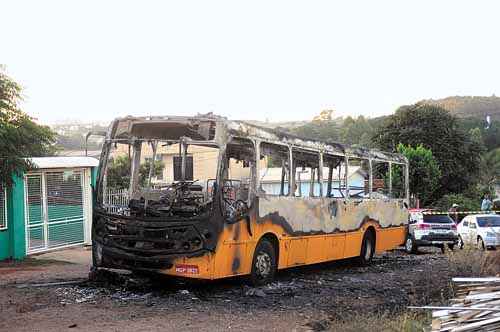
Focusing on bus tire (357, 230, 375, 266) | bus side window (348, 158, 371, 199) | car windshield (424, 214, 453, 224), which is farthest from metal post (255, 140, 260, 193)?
car windshield (424, 214, 453, 224)

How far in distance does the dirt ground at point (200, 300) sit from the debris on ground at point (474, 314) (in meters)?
0.74

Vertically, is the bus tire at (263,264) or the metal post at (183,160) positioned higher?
the metal post at (183,160)

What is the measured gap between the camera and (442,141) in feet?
158

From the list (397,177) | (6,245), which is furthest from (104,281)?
(397,177)

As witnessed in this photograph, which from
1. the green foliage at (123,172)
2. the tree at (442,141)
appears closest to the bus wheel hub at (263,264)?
the green foliage at (123,172)

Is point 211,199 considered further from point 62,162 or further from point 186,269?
point 62,162

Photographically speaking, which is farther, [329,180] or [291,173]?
→ [329,180]

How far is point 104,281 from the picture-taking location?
11.5 meters

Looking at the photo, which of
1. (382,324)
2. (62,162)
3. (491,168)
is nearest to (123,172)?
(62,162)

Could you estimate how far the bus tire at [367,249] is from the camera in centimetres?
1649

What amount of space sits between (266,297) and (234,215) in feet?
4.64

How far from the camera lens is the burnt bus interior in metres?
10.9

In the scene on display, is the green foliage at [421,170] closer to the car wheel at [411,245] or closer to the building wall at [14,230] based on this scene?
the car wheel at [411,245]

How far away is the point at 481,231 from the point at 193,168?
15034 millimetres
